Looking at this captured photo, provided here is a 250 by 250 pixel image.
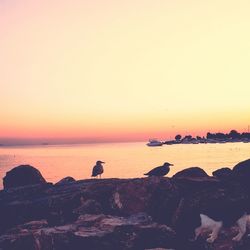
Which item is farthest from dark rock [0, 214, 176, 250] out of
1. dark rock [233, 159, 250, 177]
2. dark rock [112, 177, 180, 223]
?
dark rock [233, 159, 250, 177]

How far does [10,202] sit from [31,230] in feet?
13.6

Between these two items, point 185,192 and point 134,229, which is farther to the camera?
point 185,192

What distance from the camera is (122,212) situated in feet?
51.3

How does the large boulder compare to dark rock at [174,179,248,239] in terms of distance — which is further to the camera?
the large boulder

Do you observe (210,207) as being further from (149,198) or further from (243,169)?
(243,169)

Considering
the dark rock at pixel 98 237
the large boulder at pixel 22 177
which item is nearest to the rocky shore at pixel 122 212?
the dark rock at pixel 98 237

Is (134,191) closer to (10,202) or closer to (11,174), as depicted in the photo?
(10,202)

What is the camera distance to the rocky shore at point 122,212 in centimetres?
1309

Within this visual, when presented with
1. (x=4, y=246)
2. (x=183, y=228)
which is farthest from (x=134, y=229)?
(x=4, y=246)

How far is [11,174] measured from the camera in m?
27.7

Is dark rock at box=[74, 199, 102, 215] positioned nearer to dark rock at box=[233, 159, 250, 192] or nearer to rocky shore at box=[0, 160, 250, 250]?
rocky shore at box=[0, 160, 250, 250]

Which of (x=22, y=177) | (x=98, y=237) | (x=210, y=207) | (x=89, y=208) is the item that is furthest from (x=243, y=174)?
(x=22, y=177)

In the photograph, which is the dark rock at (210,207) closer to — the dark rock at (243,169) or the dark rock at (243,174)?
the dark rock at (243,174)

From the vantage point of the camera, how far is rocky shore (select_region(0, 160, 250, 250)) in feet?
42.9
